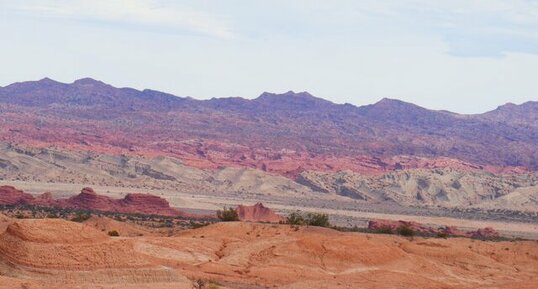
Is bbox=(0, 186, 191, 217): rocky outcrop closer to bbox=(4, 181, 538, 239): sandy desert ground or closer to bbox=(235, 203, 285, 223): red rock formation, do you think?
bbox=(235, 203, 285, 223): red rock formation

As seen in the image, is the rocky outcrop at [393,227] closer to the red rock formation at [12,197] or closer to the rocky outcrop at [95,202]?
the rocky outcrop at [95,202]

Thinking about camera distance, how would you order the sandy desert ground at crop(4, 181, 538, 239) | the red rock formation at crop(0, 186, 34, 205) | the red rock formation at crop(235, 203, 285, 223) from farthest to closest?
1. the sandy desert ground at crop(4, 181, 538, 239)
2. the red rock formation at crop(235, 203, 285, 223)
3. the red rock formation at crop(0, 186, 34, 205)

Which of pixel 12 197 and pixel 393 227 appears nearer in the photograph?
pixel 393 227

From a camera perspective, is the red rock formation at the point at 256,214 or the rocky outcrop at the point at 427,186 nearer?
the red rock formation at the point at 256,214

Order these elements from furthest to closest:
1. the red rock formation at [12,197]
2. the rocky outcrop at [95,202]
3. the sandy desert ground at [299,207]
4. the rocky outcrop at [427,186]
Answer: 1. the rocky outcrop at [427,186]
2. the sandy desert ground at [299,207]
3. the rocky outcrop at [95,202]
4. the red rock formation at [12,197]

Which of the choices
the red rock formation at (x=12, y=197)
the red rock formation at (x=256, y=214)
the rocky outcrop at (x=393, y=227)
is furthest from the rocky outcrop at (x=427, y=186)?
the red rock formation at (x=12, y=197)

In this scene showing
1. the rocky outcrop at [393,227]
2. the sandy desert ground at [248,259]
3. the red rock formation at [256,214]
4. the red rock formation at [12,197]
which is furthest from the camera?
the red rock formation at [256,214]

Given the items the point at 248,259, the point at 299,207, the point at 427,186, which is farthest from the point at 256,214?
the point at 427,186

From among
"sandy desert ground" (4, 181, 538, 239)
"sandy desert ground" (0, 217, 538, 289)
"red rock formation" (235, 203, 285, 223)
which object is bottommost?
"sandy desert ground" (4, 181, 538, 239)

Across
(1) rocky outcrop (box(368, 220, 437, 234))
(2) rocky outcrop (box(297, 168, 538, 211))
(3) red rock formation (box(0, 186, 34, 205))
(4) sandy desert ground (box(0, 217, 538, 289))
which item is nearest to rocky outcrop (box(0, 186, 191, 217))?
(3) red rock formation (box(0, 186, 34, 205))

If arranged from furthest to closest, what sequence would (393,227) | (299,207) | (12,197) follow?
(299,207), (12,197), (393,227)

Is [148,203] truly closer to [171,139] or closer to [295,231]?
[295,231]

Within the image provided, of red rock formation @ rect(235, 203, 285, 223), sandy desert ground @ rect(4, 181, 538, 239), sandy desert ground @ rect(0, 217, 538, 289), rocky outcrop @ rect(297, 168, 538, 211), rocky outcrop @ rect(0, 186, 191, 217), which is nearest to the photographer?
sandy desert ground @ rect(0, 217, 538, 289)

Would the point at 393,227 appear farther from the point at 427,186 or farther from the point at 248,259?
the point at 427,186
